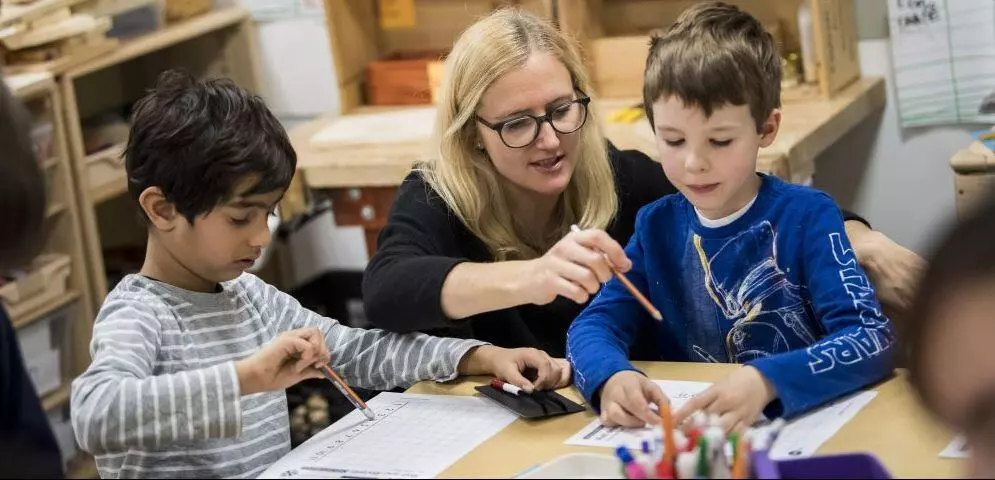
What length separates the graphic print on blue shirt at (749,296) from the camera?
1.77m

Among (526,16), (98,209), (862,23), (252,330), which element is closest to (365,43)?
(98,209)

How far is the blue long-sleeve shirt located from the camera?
5.35 feet

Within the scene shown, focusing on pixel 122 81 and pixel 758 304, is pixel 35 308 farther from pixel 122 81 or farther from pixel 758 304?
pixel 758 304

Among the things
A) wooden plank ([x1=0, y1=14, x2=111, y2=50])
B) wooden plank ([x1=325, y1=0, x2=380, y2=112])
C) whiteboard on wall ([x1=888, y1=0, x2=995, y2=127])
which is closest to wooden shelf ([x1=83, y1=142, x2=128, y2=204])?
wooden plank ([x1=0, y1=14, x2=111, y2=50])

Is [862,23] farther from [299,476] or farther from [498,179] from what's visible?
[299,476]

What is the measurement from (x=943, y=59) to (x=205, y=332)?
2.08m

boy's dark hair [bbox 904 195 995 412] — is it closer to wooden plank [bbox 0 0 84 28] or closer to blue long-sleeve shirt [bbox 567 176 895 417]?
blue long-sleeve shirt [bbox 567 176 895 417]

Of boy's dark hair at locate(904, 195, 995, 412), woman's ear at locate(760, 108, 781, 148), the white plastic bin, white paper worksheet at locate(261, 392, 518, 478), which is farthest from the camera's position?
woman's ear at locate(760, 108, 781, 148)

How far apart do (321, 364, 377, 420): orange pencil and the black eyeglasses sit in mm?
530

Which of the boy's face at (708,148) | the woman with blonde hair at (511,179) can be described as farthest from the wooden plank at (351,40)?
the boy's face at (708,148)

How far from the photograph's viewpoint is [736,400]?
5.13ft

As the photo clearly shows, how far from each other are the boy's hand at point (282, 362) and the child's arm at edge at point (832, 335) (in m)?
0.54

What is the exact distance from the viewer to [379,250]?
2076 mm

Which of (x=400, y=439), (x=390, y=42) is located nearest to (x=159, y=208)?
(x=400, y=439)
